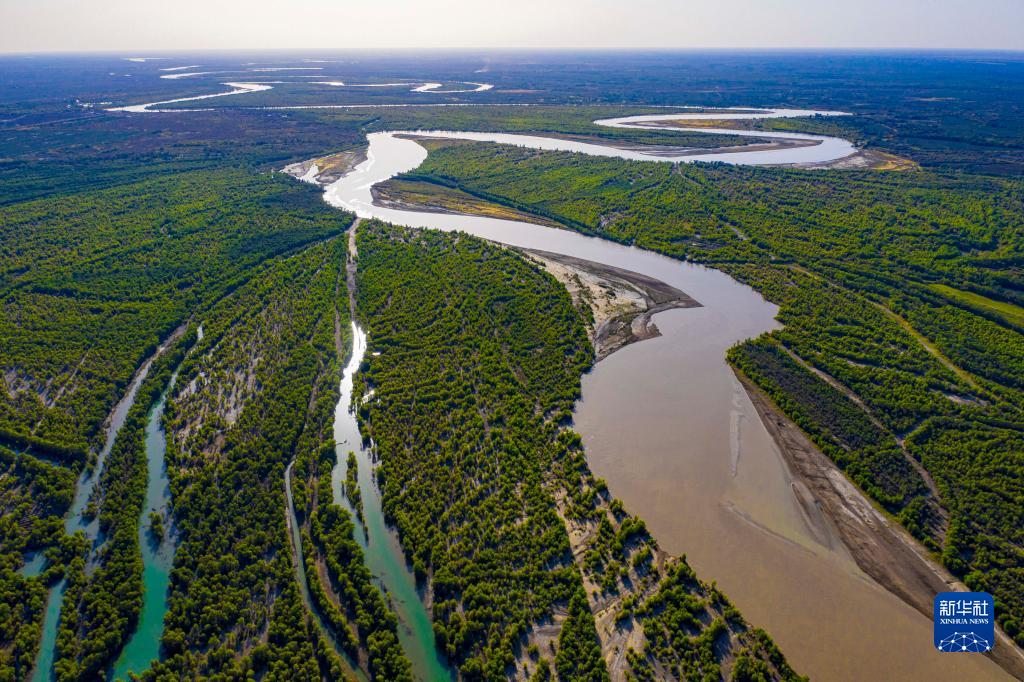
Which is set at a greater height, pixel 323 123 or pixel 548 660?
pixel 323 123

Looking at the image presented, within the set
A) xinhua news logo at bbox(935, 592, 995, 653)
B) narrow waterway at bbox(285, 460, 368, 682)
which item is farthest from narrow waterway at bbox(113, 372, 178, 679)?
xinhua news logo at bbox(935, 592, 995, 653)

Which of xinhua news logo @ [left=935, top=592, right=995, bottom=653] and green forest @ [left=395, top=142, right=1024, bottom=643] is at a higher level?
green forest @ [left=395, top=142, right=1024, bottom=643]

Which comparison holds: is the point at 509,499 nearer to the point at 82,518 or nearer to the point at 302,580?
the point at 302,580

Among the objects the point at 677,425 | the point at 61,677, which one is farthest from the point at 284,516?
the point at 677,425

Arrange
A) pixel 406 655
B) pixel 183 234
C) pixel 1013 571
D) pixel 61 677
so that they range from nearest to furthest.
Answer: pixel 61 677
pixel 406 655
pixel 1013 571
pixel 183 234

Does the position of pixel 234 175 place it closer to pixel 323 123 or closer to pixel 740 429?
pixel 323 123

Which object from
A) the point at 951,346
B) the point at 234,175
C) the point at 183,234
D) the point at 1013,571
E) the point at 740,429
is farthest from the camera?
the point at 234,175

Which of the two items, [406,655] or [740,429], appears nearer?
[406,655]

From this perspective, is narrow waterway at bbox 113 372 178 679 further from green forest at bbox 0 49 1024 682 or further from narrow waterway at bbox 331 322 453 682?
narrow waterway at bbox 331 322 453 682

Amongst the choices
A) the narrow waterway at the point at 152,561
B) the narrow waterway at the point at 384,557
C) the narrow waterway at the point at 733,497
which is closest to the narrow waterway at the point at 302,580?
the narrow waterway at the point at 384,557
